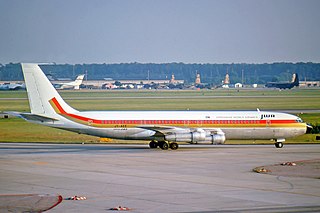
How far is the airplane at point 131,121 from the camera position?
57.9 meters

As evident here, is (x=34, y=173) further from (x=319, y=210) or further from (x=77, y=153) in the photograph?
(x=319, y=210)

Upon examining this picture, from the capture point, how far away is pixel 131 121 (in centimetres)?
5844

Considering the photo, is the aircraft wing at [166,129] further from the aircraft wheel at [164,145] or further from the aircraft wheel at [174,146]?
the aircraft wheel at [174,146]

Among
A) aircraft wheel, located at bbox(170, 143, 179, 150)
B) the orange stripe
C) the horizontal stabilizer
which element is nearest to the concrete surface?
aircraft wheel, located at bbox(170, 143, 179, 150)

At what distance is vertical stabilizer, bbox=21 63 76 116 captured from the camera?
190ft

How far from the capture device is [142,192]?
3531cm

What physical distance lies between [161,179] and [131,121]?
1861 cm

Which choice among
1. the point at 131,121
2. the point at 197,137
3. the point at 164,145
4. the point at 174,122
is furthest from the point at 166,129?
the point at 131,121

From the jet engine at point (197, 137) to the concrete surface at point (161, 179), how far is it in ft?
3.55

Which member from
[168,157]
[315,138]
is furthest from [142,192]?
[315,138]

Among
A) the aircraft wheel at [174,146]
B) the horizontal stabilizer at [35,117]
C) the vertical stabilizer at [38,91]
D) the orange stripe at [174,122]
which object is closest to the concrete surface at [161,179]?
the aircraft wheel at [174,146]

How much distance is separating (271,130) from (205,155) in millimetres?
9278

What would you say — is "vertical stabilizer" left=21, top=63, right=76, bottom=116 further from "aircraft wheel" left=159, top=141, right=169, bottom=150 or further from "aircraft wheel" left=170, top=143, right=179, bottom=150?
"aircraft wheel" left=170, top=143, right=179, bottom=150

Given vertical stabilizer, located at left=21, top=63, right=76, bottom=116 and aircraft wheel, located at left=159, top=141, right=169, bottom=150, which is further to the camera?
aircraft wheel, located at left=159, top=141, right=169, bottom=150
